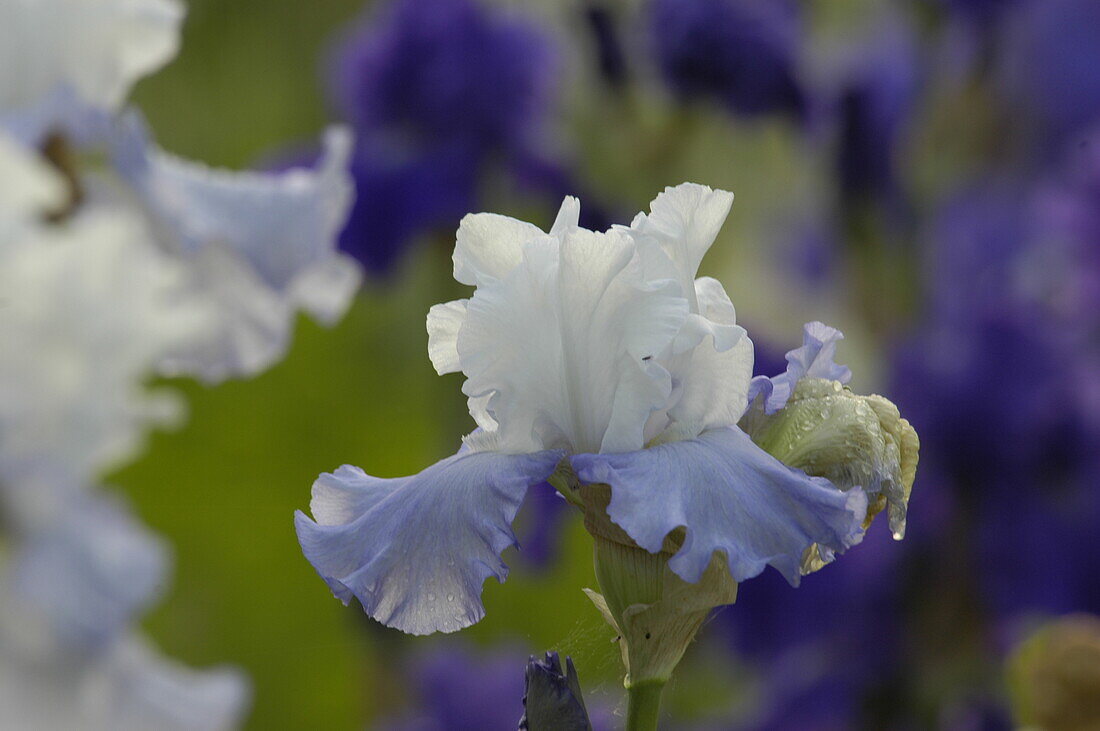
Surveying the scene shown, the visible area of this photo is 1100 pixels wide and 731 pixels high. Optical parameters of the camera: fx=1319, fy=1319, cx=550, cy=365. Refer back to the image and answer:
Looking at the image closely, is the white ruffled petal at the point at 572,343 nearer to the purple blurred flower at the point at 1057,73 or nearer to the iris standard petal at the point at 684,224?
the iris standard petal at the point at 684,224

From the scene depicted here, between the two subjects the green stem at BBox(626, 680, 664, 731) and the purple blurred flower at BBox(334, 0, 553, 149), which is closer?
the green stem at BBox(626, 680, 664, 731)

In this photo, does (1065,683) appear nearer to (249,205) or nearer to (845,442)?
(845,442)

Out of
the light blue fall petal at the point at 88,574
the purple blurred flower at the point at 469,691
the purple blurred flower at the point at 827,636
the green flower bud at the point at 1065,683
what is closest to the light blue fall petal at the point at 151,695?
the light blue fall petal at the point at 88,574

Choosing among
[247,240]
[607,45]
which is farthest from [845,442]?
[607,45]

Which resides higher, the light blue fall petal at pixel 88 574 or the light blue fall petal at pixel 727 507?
the light blue fall petal at pixel 88 574

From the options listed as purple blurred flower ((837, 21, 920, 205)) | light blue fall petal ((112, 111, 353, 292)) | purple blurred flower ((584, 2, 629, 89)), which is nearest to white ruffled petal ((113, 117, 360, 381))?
light blue fall petal ((112, 111, 353, 292))

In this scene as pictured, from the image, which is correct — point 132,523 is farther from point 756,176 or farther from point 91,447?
point 756,176

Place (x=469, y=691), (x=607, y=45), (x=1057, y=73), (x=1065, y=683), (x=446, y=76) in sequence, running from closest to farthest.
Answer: (x=1065, y=683) → (x=469, y=691) → (x=607, y=45) → (x=446, y=76) → (x=1057, y=73)

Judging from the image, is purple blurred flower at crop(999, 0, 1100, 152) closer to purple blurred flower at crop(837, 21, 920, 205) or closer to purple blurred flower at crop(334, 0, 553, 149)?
purple blurred flower at crop(837, 21, 920, 205)

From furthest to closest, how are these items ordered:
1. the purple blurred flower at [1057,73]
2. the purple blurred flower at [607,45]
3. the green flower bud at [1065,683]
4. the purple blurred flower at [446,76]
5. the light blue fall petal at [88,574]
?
the purple blurred flower at [1057,73], the purple blurred flower at [446,76], the purple blurred flower at [607,45], the green flower bud at [1065,683], the light blue fall petal at [88,574]
